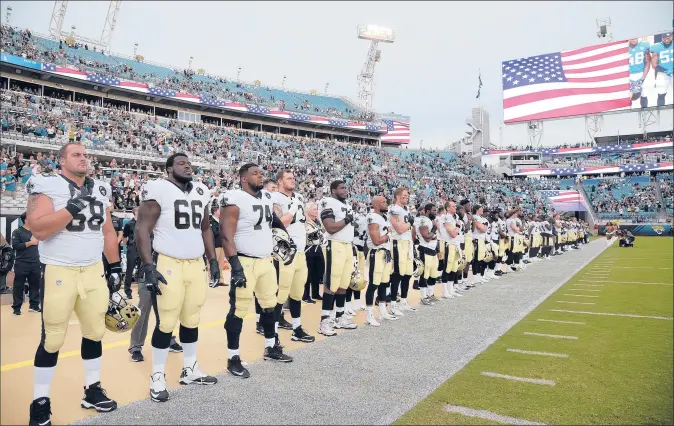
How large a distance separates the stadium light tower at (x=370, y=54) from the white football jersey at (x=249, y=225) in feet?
187

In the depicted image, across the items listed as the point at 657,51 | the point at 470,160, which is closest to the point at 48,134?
the point at 657,51

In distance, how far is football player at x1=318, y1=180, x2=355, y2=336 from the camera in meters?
6.01

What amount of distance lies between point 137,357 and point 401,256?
4.11 meters

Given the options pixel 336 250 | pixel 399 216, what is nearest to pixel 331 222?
pixel 336 250

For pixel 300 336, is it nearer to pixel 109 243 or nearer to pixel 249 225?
Answer: pixel 249 225

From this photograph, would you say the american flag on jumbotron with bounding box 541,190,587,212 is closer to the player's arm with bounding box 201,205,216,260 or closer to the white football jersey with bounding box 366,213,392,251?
the white football jersey with bounding box 366,213,392,251

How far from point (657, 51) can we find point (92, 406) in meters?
47.4

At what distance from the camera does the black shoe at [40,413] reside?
3.19 m

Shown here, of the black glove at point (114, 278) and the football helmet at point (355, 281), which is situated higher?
the black glove at point (114, 278)

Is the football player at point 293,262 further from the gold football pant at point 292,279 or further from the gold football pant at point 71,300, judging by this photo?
the gold football pant at point 71,300

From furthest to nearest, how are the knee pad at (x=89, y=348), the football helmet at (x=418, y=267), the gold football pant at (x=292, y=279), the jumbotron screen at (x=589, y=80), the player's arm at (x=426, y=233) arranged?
the jumbotron screen at (x=589, y=80) → the player's arm at (x=426, y=233) → the football helmet at (x=418, y=267) → the gold football pant at (x=292, y=279) → the knee pad at (x=89, y=348)

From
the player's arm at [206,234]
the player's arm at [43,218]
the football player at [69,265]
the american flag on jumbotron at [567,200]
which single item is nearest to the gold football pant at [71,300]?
the football player at [69,265]

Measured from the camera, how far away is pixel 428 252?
27.8 ft

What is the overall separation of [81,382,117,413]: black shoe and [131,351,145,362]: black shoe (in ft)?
3.92
